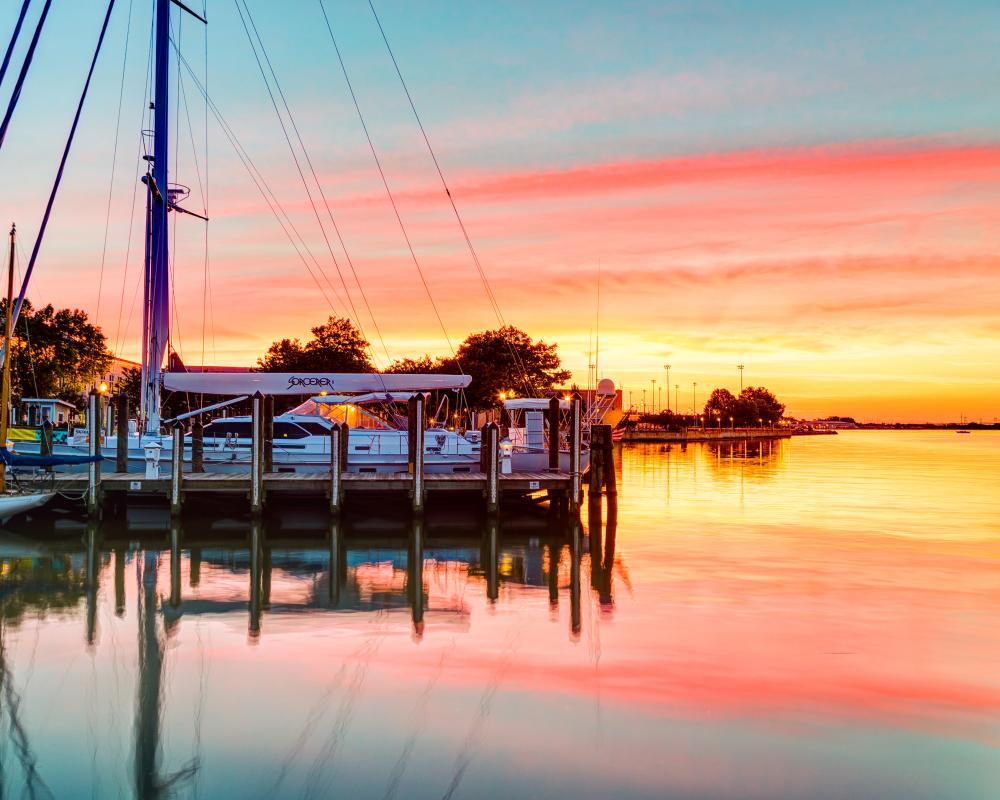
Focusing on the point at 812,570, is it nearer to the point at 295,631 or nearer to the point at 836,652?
the point at 836,652

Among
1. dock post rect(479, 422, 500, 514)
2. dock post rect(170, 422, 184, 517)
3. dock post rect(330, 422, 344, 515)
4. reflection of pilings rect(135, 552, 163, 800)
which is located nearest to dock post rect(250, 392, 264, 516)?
dock post rect(330, 422, 344, 515)

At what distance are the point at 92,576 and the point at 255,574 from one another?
301cm

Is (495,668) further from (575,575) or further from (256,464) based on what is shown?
(256,464)

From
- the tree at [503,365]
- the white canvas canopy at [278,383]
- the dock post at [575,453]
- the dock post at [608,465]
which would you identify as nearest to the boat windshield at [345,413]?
the white canvas canopy at [278,383]

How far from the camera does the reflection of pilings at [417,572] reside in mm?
13039

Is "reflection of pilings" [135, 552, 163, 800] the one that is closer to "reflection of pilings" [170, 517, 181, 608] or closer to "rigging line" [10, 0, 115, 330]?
"reflection of pilings" [170, 517, 181, 608]

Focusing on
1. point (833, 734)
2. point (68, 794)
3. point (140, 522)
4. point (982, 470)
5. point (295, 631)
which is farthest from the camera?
point (982, 470)

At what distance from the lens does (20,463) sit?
2081cm

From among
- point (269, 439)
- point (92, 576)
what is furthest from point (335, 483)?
point (92, 576)

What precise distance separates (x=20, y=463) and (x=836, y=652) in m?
18.7

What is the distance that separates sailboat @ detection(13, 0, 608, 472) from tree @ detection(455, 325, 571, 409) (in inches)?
1611

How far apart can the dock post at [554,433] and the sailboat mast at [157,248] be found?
35.8ft

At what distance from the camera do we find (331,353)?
209 ft

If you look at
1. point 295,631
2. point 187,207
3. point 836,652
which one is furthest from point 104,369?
Answer: point 836,652
